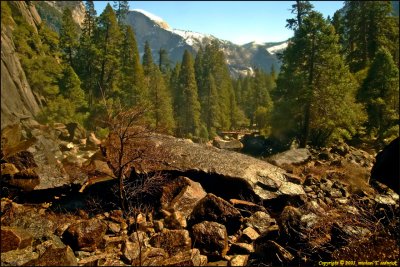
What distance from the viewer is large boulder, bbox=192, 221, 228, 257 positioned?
445 inches

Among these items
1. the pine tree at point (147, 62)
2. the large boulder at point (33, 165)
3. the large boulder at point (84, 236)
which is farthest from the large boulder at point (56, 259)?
the pine tree at point (147, 62)

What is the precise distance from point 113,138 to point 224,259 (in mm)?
8076

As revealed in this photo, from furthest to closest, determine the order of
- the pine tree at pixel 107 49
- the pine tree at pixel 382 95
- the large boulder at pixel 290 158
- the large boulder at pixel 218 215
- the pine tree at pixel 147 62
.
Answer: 1. the pine tree at pixel 147 62
2. the pine tree at pixel 107 49
3. the pine tree at pixel 382 95
4. the large boulder at pixel 290 158
5. the large boulder at pixel 218 215

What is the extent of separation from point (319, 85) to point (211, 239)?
17.7 metres

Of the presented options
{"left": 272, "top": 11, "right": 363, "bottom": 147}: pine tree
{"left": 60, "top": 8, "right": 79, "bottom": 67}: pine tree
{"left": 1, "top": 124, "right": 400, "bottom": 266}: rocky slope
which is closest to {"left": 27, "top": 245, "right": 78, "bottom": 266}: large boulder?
{"left": 1, "top": 124, "right": 400, "bottom": 266}: rocky slope

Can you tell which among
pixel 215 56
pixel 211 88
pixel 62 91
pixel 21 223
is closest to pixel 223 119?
A: pixel 211 88

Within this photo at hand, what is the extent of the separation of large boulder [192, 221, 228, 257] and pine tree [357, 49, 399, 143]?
19.8 meters

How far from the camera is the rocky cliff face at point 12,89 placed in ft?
71.5

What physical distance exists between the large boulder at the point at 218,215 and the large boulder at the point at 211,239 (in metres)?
1.03

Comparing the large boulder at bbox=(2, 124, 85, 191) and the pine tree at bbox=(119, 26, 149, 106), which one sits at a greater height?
the pine tree at bbox=(119, 26, 149, 106)

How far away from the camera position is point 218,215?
12828 mm

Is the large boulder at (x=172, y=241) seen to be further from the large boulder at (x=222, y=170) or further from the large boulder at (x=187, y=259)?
the large boulder at (x=222, y=170)

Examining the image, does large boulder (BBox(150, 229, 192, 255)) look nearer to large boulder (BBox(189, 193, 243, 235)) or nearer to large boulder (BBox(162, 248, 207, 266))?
large boulder (BBox(162, 248, 207, 266))

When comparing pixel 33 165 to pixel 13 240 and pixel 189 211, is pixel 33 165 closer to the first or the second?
pixel 13 240
